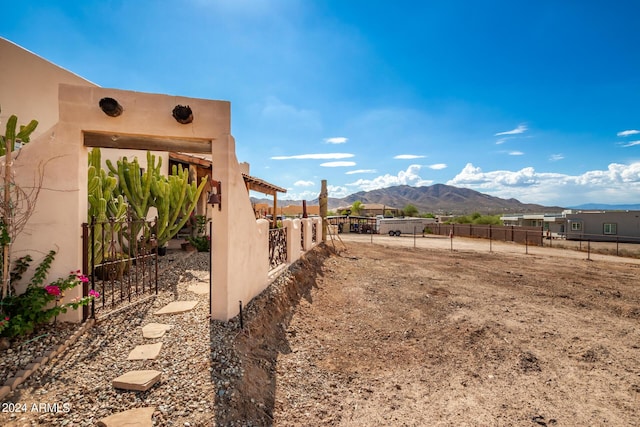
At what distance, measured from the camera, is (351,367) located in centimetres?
534

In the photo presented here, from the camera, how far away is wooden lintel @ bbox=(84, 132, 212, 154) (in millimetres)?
4805

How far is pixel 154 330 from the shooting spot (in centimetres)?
455

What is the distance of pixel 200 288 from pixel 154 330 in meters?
1.96

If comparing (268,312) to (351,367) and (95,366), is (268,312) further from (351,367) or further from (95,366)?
(95,366)

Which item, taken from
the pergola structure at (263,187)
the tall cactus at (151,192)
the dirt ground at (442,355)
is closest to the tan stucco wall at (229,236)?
the dirt ground at (442,355)

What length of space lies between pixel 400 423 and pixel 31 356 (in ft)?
15.4

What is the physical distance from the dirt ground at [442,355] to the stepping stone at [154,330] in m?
1.18

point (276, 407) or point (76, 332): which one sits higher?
point (76, 332)

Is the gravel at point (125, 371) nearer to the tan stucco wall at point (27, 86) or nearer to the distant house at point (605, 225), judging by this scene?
the tan stucco wall at point (27, 86)

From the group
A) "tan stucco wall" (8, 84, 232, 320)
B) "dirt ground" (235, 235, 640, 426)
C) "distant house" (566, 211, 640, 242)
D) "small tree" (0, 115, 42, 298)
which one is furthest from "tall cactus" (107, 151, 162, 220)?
"distant house" (566, 211, 640, 242)

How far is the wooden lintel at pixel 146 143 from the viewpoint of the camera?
4.80m

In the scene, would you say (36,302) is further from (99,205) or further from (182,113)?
(182,113)

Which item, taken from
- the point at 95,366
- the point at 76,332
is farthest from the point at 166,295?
the point at 95,366

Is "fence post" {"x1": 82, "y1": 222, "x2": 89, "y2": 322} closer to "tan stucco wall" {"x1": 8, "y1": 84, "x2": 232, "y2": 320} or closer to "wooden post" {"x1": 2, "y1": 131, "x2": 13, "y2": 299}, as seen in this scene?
"tan stucco wall" {"x1": 8, "y1": 84, "x2": 232, "y2": 320}
